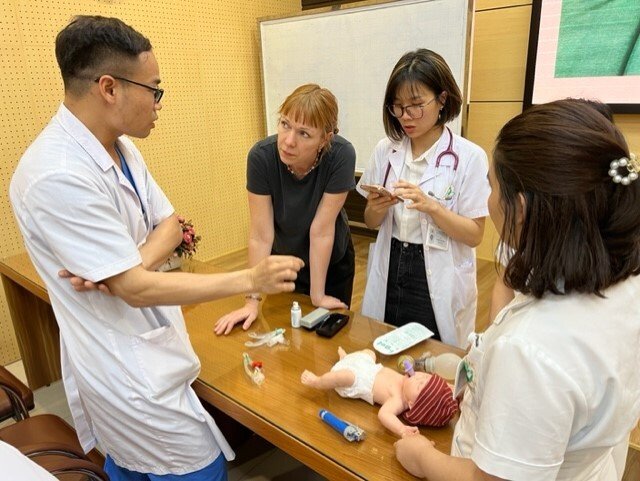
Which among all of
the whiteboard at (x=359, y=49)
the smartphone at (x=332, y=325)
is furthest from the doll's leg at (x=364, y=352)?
the whiteboard at (x=359, y=49)

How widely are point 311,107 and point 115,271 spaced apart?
0.90 m

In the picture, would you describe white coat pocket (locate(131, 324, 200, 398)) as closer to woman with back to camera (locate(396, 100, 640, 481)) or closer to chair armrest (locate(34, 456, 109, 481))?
chair armrest (locate(34, 456, 109, 481))

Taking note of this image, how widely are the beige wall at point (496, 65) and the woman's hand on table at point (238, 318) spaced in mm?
2940

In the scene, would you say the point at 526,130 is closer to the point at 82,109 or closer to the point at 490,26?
the point at 82,109

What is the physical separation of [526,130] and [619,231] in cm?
22

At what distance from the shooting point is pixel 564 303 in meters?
0.76

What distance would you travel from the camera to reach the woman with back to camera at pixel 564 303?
2.34ft

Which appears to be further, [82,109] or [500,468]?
[82,109]

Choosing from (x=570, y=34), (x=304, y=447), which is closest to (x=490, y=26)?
(x=570, y=34)

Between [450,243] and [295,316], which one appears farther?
[450,243]

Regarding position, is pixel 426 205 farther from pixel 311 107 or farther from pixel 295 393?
pixel 295 393

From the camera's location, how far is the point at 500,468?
74cm

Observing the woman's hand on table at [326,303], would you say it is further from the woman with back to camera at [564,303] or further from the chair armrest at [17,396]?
the chair armrest at [17,396]

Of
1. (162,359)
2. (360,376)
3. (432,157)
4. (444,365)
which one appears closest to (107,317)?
(162,359)
